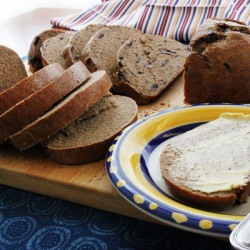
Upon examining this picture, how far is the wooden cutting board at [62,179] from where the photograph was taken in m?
1.50

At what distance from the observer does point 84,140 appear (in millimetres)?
1709

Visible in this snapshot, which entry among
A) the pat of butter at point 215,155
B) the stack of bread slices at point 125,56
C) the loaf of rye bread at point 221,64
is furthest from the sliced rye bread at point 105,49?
the pat of butter at point 215,155

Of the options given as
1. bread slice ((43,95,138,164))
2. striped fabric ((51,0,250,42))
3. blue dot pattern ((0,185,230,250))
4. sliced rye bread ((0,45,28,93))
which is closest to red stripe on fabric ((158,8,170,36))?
striped fabric ((51,0,250,42))

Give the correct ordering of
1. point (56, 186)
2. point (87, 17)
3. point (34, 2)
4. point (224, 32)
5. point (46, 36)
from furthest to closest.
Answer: point (34, 2) → point (87, 17) → point (46, 36) → point (224, 32) → point (56, 186)

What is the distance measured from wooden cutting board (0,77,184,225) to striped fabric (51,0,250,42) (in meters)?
1.59

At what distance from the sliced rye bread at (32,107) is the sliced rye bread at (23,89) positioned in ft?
0.18

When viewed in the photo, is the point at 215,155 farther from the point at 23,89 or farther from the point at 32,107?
the point at 23,89

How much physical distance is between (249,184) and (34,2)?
4222mm

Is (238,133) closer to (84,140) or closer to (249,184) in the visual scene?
(249,184)

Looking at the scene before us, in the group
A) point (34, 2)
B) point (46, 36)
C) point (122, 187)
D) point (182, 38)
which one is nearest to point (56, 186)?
point (122, 187)

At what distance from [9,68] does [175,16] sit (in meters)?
1.46

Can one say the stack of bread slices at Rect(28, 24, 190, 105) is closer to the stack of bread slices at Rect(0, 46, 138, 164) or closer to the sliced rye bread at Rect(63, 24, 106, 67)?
the sliced rye bread at Rect(63, 24, 106, 67)

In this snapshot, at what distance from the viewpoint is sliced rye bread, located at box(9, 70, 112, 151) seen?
1656mm

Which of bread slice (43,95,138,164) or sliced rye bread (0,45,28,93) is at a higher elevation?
sliced rye bread (0,45,28,93)
